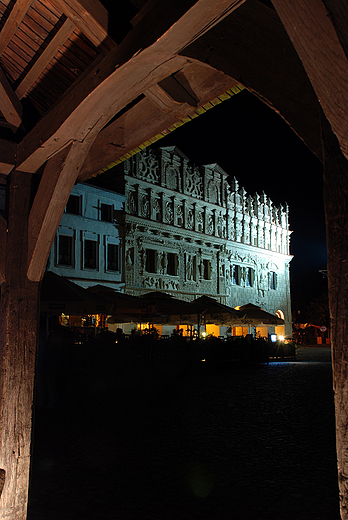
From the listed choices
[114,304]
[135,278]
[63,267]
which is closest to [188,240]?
[135,278]

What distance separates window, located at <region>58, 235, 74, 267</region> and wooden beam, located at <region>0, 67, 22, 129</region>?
19215 mm

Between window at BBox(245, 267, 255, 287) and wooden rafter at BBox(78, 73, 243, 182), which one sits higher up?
window at BBox(245, 267, 255, 287)

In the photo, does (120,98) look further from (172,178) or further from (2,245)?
(172,178)

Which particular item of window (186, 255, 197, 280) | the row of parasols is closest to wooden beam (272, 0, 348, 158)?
the row of parasols

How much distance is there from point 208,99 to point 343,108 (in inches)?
78.2

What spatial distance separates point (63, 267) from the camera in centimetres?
2273

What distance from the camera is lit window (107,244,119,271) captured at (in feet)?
83.1

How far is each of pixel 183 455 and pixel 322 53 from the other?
5523mm

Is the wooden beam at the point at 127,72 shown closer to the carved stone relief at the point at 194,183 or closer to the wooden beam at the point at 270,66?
the wooden beam at the point at 270,66

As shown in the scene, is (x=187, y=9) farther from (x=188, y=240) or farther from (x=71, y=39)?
(x=188, y=240)

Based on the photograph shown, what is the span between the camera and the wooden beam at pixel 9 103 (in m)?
4.01

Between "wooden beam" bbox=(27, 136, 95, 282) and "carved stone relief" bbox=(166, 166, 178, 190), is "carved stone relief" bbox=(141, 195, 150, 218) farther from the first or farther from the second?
"wooden beam" bbox=(27, 136, 95, 282)

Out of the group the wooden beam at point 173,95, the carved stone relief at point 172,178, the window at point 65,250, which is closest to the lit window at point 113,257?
the window at point 65,250

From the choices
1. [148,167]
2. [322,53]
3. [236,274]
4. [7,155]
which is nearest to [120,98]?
[322,53]
